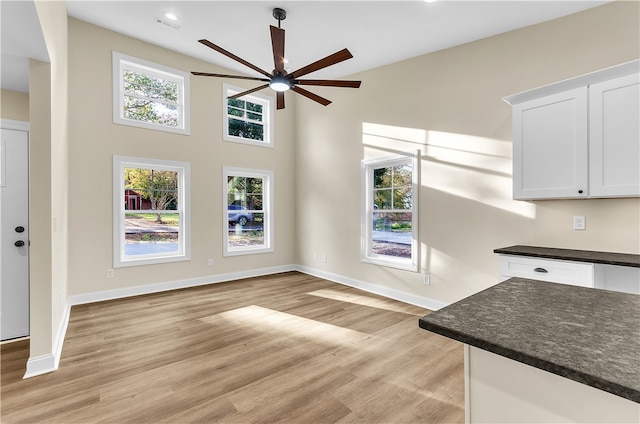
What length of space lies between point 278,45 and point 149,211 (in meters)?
3.37

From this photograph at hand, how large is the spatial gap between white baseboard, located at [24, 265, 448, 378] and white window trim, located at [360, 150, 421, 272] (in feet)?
1.33

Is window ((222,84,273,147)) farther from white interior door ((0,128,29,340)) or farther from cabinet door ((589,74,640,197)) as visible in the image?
cabinet door ((589,74,640,197))

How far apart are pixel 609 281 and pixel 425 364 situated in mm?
1685

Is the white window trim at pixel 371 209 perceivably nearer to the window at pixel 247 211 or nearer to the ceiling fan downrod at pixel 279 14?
the window at pixel 247 211

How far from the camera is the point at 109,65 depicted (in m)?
4.25

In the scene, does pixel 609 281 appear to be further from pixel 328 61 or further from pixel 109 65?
pixel 109 65

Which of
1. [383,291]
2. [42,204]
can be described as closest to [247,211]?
[383,291]

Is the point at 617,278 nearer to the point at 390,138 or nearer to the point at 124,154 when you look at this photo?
the point at 390,138

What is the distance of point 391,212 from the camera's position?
15.2 feet

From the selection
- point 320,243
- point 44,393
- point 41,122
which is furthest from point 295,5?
A: point 44,393

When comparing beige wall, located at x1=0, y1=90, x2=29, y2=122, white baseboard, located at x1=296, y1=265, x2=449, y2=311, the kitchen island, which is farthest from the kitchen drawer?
beige wall, located at x1=0, y1=90, x2=29, y2=122

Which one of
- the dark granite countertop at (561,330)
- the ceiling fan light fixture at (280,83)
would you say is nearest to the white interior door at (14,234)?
the ceiling fan light fixture at (280,83)

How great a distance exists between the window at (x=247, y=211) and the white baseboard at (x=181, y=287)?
45cm

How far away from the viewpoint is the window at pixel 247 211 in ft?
18.0
